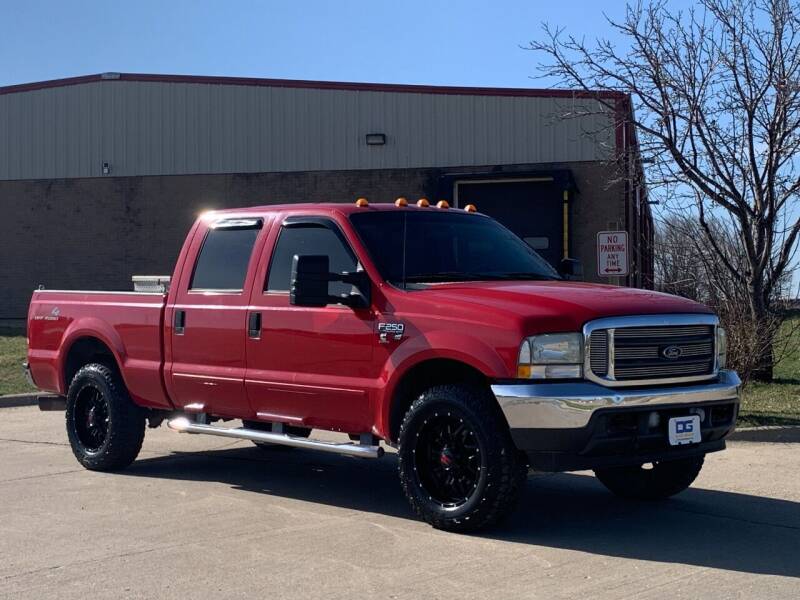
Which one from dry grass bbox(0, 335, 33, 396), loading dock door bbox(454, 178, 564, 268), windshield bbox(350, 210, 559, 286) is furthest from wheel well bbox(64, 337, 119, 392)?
loading dock door bbox(454, 178, 564, 268)

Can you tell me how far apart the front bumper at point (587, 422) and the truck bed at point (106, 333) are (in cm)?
347

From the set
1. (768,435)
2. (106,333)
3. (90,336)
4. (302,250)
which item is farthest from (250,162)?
(302,250)

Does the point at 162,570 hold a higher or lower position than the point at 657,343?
lower

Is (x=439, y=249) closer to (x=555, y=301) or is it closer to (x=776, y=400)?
(x=555, y=301)

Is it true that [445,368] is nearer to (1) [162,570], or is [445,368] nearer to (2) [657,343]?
(2) [657,343]

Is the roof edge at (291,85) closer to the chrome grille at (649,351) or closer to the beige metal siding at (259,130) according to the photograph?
the beige metal siding at (259,130)

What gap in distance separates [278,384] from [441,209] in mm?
1877

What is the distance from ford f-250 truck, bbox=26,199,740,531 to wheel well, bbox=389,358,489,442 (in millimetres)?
14

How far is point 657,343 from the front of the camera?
6512mm

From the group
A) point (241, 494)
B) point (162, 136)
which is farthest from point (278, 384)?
point (162, 136)

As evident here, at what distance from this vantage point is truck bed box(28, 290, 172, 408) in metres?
8.61

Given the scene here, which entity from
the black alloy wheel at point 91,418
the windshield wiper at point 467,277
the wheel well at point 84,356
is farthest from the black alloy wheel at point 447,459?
the wheel well at point 84,356

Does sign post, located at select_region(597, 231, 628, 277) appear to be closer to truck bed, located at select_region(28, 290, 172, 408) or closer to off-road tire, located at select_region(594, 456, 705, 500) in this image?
off-road tire, located at select_region(594, 456, 705, 500)

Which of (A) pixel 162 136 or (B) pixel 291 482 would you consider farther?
(A) pixel 162 136
